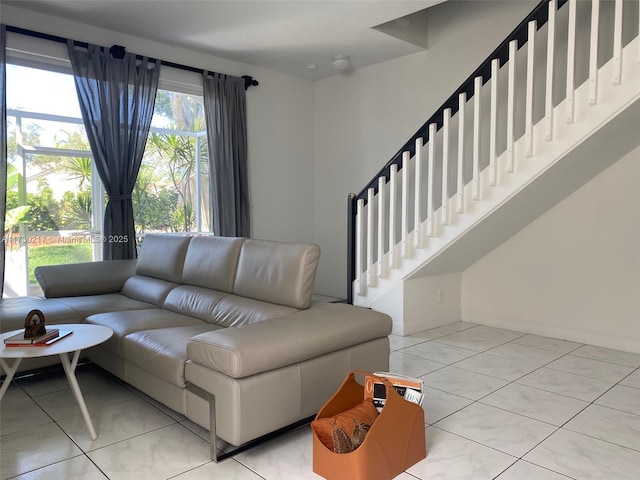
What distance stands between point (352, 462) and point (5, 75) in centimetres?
382

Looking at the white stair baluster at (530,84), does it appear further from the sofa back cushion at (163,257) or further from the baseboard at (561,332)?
the sofa back cushion at (163,257)

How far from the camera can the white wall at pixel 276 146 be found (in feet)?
17.0

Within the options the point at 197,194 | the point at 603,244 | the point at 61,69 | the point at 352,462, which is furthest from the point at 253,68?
the point at 352,462

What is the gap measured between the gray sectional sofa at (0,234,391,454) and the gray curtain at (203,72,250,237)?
110cm

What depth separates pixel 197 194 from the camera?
5078 millimetres

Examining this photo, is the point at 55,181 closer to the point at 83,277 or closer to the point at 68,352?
the point at 83,277

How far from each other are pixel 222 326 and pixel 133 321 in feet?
1.84

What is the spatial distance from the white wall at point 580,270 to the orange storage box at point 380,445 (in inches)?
98.5

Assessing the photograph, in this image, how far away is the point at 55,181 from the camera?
412 cm

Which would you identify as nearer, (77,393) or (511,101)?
(77,393)

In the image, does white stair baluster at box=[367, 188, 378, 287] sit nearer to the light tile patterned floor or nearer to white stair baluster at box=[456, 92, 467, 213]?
white stair baluster at box=[456, 92, 467, 213]

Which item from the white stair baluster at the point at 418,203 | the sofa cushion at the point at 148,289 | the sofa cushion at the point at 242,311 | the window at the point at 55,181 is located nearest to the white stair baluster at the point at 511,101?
the white stair baluster at the point at 418,203

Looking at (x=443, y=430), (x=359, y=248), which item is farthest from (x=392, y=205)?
(x=443, y=430)

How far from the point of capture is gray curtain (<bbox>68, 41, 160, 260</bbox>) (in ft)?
13.3
